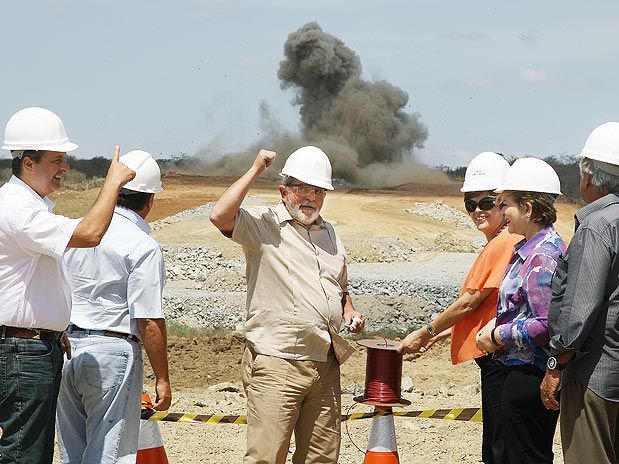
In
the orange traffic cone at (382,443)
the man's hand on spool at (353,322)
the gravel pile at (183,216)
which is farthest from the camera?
the gravel pile at (183,216)

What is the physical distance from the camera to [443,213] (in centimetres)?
4138

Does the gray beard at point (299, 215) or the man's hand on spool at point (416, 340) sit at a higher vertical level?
the gray beard at point (299, 215)

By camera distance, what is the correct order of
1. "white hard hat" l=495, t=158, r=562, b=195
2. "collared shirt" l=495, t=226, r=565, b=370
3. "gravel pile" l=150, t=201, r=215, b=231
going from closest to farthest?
"collared shirt" l=495, t=226, r=565, b=370
"white hard hat" l=495, t=158, r=562, b=195
"gravel pile" l=150, t=201, r=215, b=231

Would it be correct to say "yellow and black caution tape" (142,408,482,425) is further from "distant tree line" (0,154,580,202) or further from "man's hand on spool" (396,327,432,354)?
"distant tree line" (0,154,580,202)

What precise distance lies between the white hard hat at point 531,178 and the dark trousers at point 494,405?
1.01 m

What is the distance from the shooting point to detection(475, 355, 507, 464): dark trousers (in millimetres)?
5980

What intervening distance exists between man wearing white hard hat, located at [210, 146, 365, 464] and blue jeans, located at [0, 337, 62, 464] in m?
1.38

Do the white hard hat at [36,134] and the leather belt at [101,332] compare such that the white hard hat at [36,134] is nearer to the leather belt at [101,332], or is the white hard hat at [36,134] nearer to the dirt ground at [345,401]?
the leather belt at [101,332]

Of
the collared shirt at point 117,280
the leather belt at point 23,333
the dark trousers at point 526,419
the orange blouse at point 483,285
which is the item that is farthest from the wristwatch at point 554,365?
the leather belt at point 23,333

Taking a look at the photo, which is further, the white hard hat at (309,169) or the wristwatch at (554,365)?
the white hard hat at (309,169)

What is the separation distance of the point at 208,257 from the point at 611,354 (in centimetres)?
2338

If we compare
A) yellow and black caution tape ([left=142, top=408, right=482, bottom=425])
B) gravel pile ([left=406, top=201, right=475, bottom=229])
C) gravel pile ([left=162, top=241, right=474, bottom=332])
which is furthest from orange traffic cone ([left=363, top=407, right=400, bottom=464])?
gravel pile ([left=406, top=201, right=475, bottom=229])

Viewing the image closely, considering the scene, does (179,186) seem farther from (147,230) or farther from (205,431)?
(147,230)

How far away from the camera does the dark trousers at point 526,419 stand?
576 centimetres
